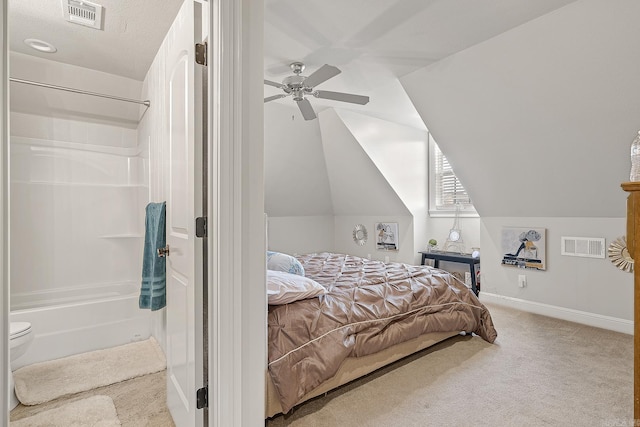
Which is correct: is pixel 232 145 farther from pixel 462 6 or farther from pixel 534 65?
pixel 534 65

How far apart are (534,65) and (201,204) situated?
108 inches

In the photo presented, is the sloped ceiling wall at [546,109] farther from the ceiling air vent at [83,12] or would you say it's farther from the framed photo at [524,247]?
the ceiling air vent at [83,12]

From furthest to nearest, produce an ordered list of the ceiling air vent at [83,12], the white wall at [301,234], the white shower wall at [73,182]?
the white wall at [301,234]
the white shower wall at [73,182]
the ceiling air vent at [83,12]

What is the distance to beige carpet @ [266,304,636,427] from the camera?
1.80 metres

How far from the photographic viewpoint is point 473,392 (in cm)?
205

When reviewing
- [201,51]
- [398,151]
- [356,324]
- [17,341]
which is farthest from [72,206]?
[398,151]

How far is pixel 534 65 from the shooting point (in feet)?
8.39

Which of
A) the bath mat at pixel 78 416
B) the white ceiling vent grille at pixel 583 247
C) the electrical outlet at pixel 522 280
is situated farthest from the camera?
the electrical outlet at pixel 522 280

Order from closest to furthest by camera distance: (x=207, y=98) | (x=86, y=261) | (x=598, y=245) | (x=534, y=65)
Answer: (x=207, y=98) → (x=534, y=65) → (x=86, y=261) → (x=598, y=245)

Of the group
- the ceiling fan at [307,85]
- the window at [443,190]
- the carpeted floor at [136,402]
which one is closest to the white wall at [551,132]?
the window at [443,190]

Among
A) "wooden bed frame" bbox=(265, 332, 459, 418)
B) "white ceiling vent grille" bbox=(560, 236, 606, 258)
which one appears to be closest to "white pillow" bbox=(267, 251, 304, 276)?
"wooden bed frame" bbox=(265, 332, 459, 418)

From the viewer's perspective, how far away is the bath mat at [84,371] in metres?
2.04

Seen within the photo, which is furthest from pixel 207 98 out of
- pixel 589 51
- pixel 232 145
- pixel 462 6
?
pixel 589 51

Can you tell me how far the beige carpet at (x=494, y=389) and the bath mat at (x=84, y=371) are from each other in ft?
3.95
